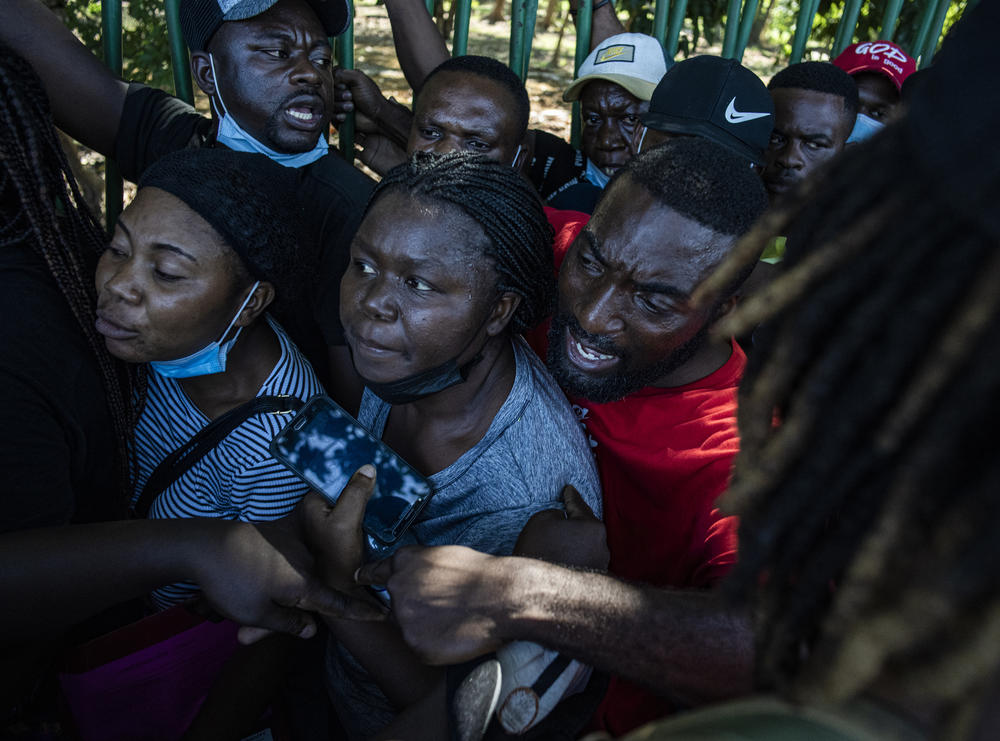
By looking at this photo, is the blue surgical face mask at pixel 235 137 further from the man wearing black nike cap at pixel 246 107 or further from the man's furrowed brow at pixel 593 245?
the man's furrowed brow at pixel 593 245

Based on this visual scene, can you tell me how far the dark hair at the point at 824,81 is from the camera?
319cm

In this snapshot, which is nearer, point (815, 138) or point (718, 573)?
point (718, 573)

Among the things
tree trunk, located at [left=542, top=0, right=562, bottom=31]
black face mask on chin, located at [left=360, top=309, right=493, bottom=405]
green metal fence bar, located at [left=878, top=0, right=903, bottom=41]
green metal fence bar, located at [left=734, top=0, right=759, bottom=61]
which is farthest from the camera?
tree trunk, located at [left=542, top=0, right=562, bottom=31]

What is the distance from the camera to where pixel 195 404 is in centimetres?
211

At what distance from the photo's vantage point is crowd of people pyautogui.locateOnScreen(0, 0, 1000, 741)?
2.03 feet

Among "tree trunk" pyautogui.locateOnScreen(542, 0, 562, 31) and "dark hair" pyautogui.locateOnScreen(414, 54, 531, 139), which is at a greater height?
"tree trunk" pyautogui.locateOnScreen(542, 0, 562, 31)

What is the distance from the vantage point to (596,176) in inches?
138

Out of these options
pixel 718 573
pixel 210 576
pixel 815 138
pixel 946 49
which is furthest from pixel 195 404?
pixel 815 138

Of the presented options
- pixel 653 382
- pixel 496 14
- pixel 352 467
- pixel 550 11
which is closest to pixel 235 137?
pixel 352 467

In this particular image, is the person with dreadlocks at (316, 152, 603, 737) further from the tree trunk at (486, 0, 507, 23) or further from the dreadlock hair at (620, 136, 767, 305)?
the tree trunk at (486, 0, 507, 23)

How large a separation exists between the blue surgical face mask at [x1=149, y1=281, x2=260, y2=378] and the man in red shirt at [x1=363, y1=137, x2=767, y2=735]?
3.06 ft

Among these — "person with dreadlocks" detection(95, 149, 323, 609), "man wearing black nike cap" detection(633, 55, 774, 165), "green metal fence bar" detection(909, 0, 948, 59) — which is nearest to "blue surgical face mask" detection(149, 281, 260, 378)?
"person with dreadlocks" detection(95, 149, 323, 609)

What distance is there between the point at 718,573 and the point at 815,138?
2.36m

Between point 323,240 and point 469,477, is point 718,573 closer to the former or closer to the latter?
point 469,477
